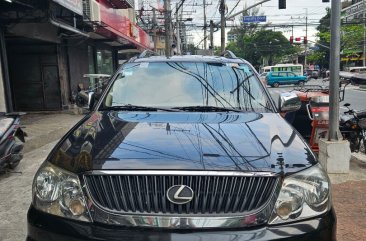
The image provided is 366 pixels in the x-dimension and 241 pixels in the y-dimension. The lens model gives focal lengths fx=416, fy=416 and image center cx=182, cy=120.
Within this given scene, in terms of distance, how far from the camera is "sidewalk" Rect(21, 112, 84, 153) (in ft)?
31.8

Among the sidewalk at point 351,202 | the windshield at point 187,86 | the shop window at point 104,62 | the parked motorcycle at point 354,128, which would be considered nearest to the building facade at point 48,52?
the shop window at point 104,62

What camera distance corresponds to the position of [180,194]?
2.25 metres

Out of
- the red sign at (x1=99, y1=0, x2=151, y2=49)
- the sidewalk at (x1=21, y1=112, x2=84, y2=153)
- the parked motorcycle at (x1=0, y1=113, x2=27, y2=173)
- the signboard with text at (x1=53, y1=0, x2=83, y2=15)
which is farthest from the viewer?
the red sign at (x1=99, y1=0, x2=151, y2=49)

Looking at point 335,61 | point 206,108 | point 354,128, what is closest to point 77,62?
point 354,128

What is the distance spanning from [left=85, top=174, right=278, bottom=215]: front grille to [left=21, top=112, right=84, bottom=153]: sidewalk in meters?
7.08

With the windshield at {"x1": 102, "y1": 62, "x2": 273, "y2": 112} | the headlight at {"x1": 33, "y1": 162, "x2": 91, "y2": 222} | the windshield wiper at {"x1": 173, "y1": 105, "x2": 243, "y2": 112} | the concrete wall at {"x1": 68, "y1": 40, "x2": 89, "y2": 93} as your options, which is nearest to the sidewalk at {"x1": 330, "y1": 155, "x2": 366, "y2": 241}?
the windshield at {"x1": 102, "y1": 62, "x2": 273, "y2": 112}

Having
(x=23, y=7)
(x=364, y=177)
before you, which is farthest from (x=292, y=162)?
(x=23, y=7)

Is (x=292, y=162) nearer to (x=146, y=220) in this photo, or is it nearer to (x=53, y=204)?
(x=146, y=220)

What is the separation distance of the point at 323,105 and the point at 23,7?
877 centimetres

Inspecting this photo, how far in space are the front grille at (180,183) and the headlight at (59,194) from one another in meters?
0.11

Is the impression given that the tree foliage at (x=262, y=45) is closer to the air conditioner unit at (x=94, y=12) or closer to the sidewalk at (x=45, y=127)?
the air conditioner unit at (x=94, y=12)

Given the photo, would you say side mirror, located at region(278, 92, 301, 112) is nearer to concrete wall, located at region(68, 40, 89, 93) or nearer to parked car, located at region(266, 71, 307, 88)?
concrete wall, located at region(68, 40, 89, 93)

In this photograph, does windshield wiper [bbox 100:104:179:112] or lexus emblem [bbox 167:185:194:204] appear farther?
windshield wiper [bbox 100:104:179:112]

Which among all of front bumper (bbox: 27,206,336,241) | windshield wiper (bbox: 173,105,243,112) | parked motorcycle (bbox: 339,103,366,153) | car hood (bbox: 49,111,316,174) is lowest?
parked motorcycle (bbox: 339,103,366,153)
